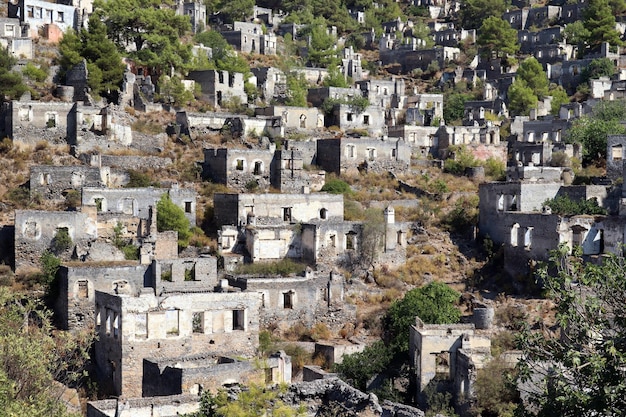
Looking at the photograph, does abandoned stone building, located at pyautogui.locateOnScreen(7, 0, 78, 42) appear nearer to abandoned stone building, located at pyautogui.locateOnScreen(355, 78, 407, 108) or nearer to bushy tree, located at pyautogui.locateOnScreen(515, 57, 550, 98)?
abandoned stone building, located at pyautogui.locateOnScreen(355, 78, 407, 108)

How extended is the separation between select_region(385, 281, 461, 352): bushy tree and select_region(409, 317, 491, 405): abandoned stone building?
5.82ft

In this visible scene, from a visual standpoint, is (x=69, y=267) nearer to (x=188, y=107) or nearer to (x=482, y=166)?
(x=188, y=107)

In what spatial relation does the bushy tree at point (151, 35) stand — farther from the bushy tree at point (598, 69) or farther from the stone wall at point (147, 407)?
the stone wall at point (147, 407)

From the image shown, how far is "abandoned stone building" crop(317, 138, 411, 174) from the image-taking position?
51.9 m

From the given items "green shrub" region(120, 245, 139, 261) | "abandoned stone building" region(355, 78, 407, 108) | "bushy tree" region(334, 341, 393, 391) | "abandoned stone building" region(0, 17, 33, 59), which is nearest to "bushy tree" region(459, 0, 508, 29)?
"abandoned stone building" region(355, 78, 407, 108)

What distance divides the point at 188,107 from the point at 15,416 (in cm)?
3515

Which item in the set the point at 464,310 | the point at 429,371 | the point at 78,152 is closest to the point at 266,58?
the point at 78,152

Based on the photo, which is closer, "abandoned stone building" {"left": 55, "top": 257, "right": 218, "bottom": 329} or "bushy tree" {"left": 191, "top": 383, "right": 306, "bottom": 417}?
"bushy tree" {"left": 191, "top": 383, "right": 306, "bottom": 417}

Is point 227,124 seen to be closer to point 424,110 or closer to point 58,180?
point 58,180

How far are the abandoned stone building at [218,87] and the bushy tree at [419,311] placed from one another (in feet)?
72.5

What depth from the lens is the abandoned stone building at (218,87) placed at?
5828cm

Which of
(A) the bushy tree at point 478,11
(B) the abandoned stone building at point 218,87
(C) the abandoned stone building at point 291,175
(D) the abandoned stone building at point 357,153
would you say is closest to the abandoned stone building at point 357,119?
(D) the abandoned stone building at point 357,153

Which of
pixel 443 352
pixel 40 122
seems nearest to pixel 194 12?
pixel 40 122

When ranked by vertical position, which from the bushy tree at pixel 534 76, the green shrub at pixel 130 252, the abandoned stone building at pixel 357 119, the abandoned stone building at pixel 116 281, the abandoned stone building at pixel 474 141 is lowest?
the abandoned stone building at pixel 116 281
